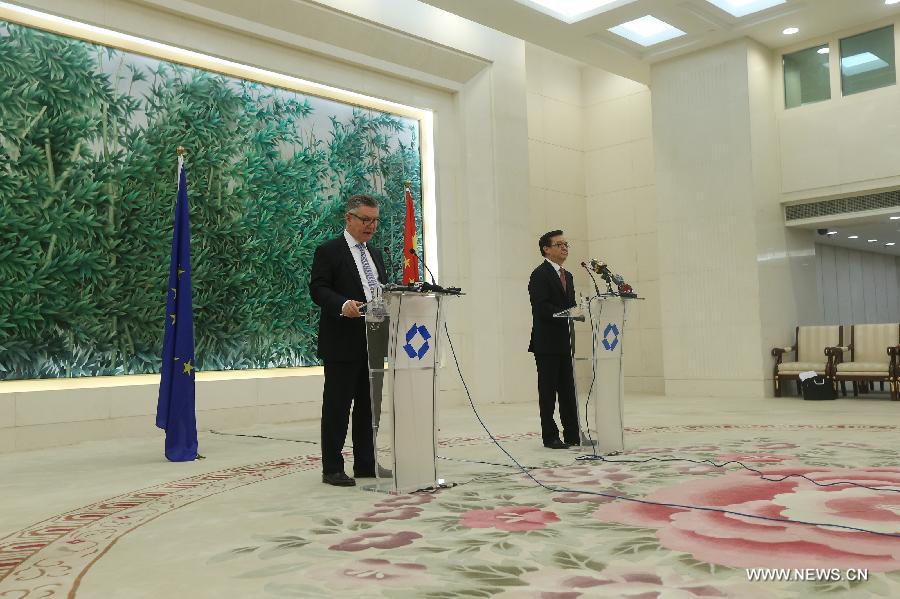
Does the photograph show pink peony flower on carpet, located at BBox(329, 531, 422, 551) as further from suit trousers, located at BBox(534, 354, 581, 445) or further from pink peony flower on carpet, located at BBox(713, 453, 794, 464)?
suit trousers, located at BBox(534, 354, 581, 445)

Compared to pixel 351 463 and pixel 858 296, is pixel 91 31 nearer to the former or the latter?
pixel 351 463

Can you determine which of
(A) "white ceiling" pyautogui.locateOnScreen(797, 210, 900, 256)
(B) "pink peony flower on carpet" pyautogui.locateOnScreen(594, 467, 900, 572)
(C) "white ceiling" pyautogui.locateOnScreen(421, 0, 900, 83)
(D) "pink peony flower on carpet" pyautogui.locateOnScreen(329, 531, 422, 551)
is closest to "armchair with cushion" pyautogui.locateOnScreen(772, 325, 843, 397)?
(A) "white ceiling" pyautogui.locateOnScreen(797, 210, 900, 256)

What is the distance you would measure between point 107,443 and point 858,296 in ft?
37.7

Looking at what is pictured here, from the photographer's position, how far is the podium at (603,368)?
190 inches

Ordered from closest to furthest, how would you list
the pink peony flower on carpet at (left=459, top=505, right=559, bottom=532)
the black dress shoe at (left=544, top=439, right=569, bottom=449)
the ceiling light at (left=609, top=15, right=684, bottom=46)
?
the pink peony flower on carpet at (left=459, top=505, right=559, bottom=532), the black dress shoe at (left=544, top=439, right=569, bottom=449), the ceiling light at (left=609, top=15, right=684, bottom=46)

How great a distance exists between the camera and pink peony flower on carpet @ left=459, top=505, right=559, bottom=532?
298 cm

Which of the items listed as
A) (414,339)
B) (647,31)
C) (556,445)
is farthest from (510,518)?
(647,31)

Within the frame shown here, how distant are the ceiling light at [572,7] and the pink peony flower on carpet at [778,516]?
645 centimetres

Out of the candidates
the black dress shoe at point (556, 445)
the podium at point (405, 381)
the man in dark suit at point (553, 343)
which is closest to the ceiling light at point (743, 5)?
the man in dark suit at point (553, 343)

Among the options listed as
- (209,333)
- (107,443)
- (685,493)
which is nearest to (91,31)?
(209,333)

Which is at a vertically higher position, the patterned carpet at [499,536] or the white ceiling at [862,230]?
the white ceiling at [862,230]

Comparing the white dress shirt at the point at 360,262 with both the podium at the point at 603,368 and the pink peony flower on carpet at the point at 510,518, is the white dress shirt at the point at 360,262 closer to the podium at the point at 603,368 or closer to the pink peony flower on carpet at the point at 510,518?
the podium at the point at 603,368

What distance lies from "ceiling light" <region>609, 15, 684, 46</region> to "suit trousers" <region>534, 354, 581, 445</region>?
5857mm

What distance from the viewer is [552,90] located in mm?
12367
